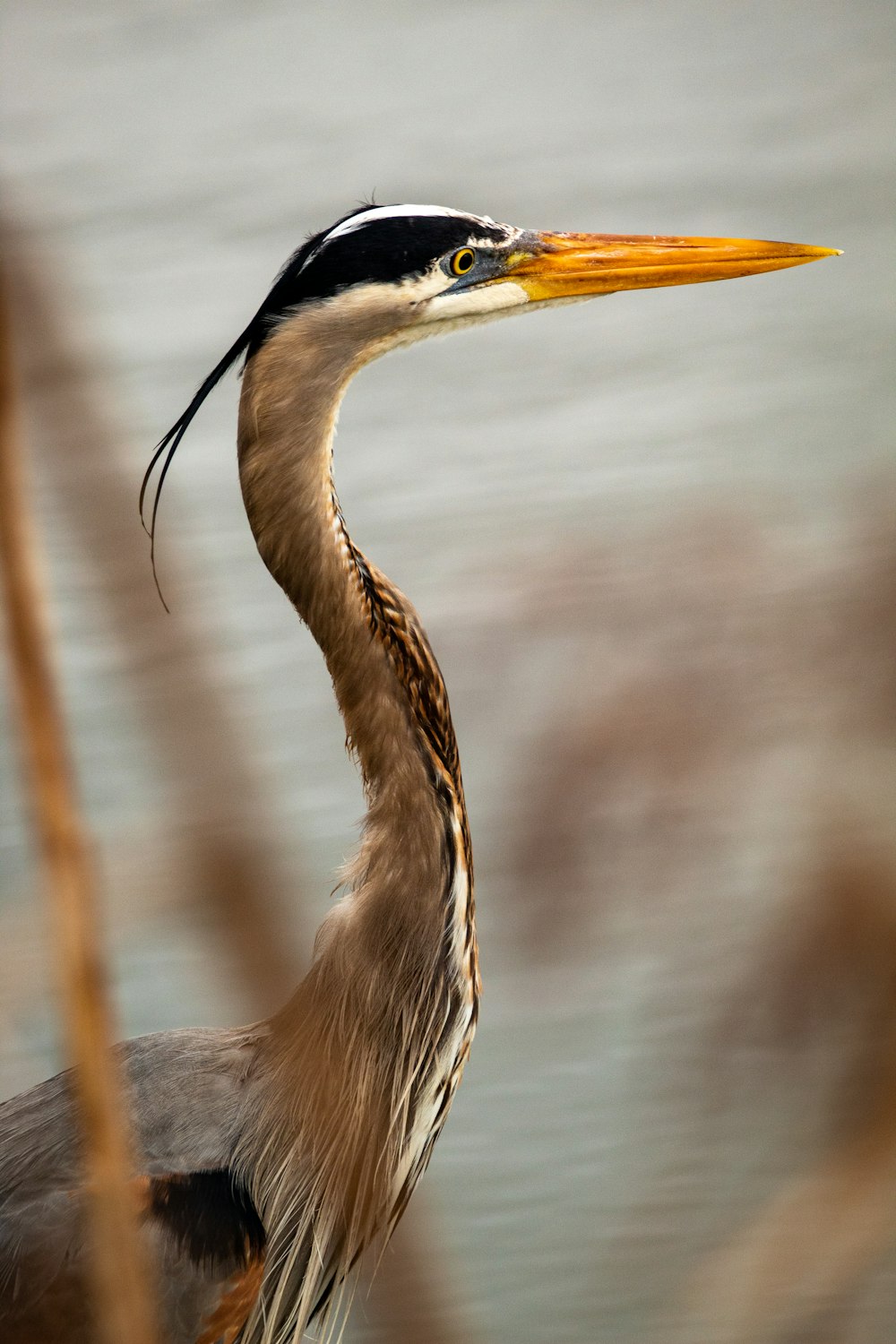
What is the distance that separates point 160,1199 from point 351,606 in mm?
477

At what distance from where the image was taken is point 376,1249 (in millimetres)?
1254

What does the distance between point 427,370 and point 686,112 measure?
624mm

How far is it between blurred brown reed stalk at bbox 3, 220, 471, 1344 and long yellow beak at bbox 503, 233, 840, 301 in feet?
1.81

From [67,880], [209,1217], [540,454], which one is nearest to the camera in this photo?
[67,880]

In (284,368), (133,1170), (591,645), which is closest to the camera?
(591,645)

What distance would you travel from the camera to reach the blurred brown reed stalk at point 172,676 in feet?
1.54

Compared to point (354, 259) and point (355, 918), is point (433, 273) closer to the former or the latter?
point (354, 259)

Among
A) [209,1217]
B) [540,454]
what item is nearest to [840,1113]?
[209,1217]

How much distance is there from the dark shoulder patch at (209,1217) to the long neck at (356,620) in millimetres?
259

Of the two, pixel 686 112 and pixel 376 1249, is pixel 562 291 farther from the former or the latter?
pixel 686 112

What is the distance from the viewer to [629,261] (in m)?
1.08

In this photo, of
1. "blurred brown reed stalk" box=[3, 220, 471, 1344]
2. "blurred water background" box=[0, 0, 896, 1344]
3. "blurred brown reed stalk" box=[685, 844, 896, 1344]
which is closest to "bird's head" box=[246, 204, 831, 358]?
"blurred water background" box=[0, 0, 896, 1344]

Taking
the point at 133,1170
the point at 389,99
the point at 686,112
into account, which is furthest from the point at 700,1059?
the point at 389,99

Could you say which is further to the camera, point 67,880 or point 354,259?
point 354,259
